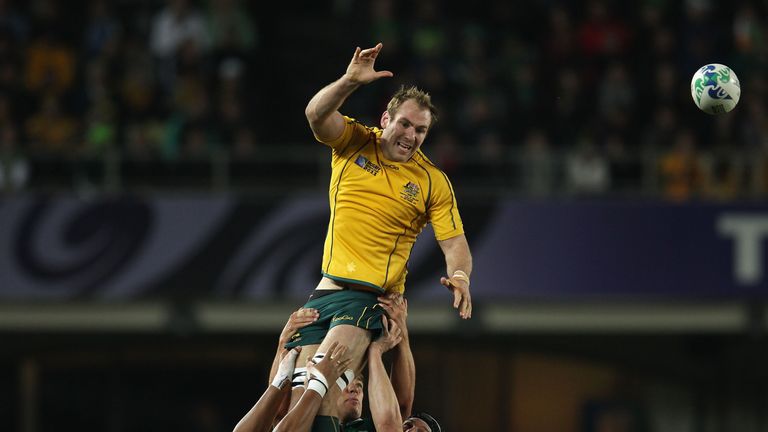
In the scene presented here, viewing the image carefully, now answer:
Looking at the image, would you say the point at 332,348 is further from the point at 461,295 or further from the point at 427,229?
the point at 427,229

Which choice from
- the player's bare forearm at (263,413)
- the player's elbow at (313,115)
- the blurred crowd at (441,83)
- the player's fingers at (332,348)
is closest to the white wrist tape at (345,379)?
the player's fingers at (332,348)

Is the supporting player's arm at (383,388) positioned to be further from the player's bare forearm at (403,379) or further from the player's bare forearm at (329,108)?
the player's bare forearm at (329,108)

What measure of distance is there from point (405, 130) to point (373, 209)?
1.90 feet

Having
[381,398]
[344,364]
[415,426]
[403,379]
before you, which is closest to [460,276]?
[344,364]

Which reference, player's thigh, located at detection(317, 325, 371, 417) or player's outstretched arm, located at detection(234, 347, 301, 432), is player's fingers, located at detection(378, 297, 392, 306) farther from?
player's outstretched arm, located at detection(234, 347, 301, 432)

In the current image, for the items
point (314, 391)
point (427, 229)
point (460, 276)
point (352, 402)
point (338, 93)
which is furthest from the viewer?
point (427, 229)

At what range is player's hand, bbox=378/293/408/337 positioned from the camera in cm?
1006

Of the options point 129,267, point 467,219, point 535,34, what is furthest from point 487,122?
point 129,267

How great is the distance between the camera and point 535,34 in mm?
19984

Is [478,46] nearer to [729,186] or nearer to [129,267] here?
[729,186]

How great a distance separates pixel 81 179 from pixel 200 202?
1352 millimetres

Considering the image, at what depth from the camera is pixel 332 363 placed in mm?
9820

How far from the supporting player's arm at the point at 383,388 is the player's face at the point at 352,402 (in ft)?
1.49

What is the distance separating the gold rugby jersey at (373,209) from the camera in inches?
391
